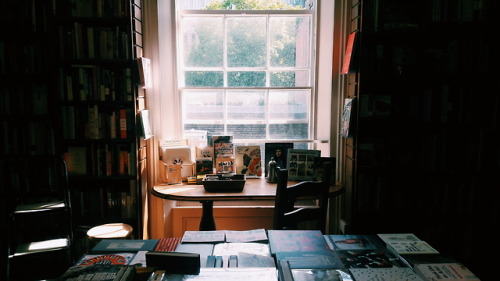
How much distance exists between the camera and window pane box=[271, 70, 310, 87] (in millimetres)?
3104

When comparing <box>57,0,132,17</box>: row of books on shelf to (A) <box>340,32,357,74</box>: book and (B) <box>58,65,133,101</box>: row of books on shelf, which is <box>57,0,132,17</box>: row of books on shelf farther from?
(A) <box>340,32,357,74</box>: book

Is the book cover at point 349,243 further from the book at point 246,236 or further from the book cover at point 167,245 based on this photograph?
the book cover at point 167,245

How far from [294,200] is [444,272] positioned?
823mm

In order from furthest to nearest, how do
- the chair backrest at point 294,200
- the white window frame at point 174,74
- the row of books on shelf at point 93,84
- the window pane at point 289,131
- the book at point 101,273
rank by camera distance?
1. the window pane at point 289,131
2. the white window frame at point 174,74
3. the row of books on shelf at point 93,84
4. the chair backrest at point 294,200
5. the book at point 101,273

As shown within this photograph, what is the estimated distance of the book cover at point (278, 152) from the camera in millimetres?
2945

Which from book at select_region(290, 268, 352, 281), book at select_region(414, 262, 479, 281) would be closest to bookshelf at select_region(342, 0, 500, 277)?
book at select_region(414, 262, 479, 281)

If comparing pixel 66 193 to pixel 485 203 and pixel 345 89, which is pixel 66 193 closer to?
pixel 345 89

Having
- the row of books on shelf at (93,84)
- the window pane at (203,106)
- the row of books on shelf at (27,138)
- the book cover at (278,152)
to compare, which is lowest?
the book cover at (278,152)

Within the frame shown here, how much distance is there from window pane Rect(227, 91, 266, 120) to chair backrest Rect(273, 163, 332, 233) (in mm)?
1285

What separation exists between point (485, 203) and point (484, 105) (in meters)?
0.75

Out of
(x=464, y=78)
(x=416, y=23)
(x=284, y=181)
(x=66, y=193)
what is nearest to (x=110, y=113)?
(x=66, y=193)

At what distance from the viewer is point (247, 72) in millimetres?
3100

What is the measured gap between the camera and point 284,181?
1828 millimetres

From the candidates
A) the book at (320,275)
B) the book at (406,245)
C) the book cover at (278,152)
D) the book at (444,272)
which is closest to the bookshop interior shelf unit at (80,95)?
the book cover at (278,152)
